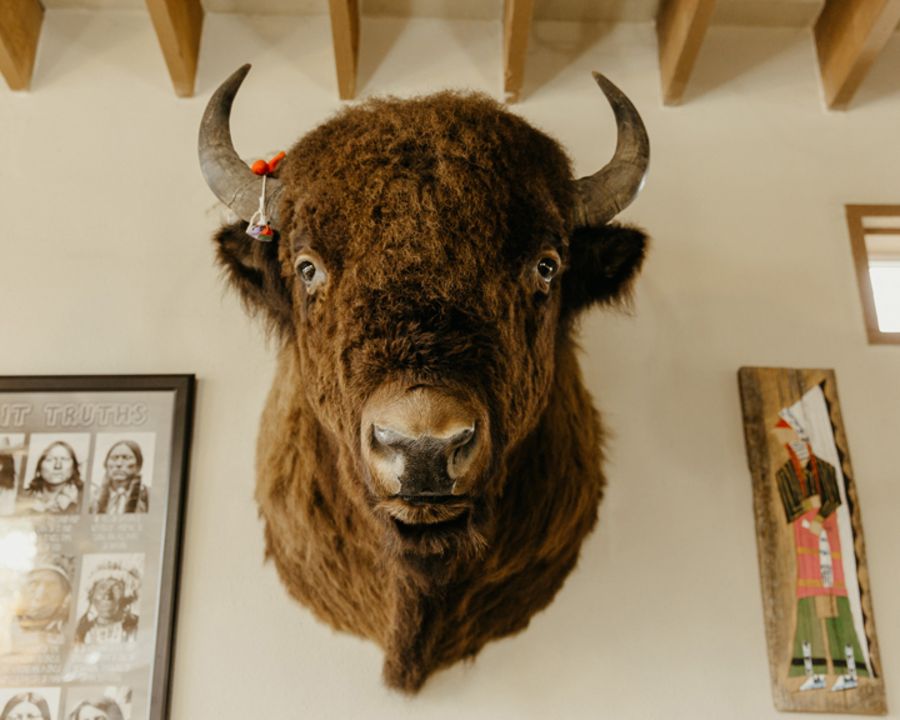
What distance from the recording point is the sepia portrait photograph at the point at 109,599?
2.54m

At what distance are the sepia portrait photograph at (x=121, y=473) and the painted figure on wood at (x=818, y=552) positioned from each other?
1804 mm

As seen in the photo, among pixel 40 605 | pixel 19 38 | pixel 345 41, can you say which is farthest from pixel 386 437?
pixel 19 38

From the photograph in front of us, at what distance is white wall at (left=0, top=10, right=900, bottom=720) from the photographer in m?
2.54

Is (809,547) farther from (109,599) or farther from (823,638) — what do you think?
(109,599)

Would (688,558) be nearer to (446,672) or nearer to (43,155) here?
(446,672)

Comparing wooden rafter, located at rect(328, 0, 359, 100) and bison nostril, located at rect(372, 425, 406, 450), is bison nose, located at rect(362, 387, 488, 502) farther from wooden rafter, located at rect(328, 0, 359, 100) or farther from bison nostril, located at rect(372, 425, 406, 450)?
wooden rafter, located at rect(328, 0, 359, 100)

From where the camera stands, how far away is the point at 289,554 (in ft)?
8.38

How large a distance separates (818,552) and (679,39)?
161 centimetres

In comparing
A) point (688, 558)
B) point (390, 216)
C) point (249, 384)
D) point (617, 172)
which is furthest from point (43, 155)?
point (688, 558)

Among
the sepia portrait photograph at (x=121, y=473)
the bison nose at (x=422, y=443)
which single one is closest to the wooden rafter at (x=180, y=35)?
the sepia portrait photograph at (x=121, y=473)

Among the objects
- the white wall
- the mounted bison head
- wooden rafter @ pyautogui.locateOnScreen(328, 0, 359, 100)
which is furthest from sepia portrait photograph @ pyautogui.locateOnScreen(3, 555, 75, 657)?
wooden rafter @ pyautogui.locateOnScreen(328, 0, 359, 100)

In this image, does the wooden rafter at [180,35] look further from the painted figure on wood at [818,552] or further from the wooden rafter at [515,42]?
the painted figure on wood at [818,552]

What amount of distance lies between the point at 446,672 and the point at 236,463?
825 mm

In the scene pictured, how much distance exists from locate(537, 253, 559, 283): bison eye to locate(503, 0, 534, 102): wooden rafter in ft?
3.59
